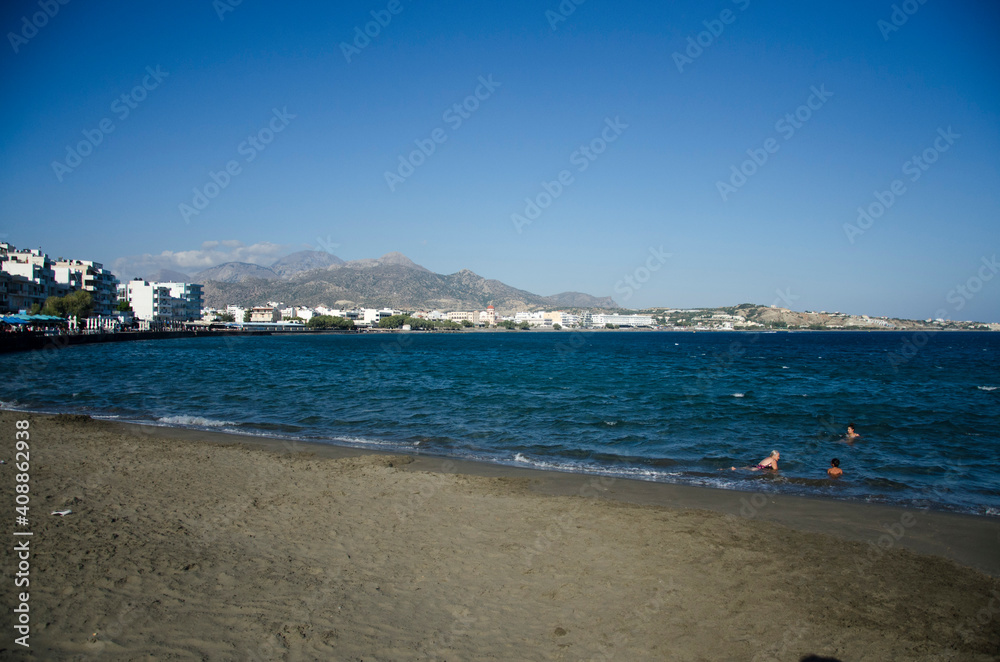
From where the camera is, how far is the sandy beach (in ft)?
17.1

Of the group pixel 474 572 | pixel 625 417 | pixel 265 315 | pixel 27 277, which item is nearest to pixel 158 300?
pixel 27 277

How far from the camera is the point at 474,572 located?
22.2 ft

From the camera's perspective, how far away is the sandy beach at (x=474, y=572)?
17.1 ft

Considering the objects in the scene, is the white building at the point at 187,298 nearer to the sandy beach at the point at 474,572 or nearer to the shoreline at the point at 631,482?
the shoreline at the point at 631,482

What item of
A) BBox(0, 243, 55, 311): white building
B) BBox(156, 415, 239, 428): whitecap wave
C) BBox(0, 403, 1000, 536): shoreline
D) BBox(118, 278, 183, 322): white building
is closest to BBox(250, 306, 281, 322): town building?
BBox(118, 278, 183, 322): white building

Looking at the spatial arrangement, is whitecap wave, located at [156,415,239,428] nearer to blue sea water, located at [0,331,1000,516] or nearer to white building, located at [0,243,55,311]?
blue sea water, located at [0,331,1000,516]

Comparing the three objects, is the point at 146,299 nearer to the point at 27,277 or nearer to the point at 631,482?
the point at 27,277

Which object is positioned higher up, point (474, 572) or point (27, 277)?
point (27, 277)

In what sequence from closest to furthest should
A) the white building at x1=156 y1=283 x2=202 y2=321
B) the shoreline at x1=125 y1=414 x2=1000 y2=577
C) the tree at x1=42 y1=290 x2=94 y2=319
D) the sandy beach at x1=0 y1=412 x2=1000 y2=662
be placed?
the sandy beach at x1=0 y1=412 x2=1000 y2=662, the shoreline at x1=125 y1=414 x2=1000 y2=577, the tree at x1=42 y1=290 x2=94 y2=319, the white building at x1=156 y1=283 x2=202 y2=321

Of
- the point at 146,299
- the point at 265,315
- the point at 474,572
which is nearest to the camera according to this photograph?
the point at 474,572

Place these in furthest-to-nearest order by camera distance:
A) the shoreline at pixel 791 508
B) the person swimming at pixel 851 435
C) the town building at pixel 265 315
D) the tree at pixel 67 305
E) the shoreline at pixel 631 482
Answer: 1. the town building at pixel 265 315
2. the tree at pixel 67 305
3. the person swimming at pixel 851 435
4. the shoreline at pixel 631 482
5. the shoreline at pixel 791 508

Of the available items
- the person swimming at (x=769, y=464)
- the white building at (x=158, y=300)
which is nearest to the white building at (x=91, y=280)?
the white building at (x=158, y=300)

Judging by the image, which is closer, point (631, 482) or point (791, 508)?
point (791, 508)

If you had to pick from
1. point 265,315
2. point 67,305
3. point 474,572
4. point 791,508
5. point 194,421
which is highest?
point 67,305
